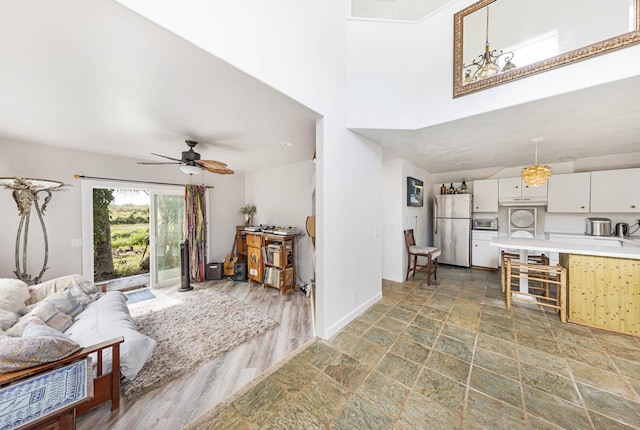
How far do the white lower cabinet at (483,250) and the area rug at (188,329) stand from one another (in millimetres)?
4653

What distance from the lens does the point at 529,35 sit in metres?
2.02

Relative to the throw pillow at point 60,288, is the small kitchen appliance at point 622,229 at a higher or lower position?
higher

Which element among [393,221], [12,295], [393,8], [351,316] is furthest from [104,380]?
[393,8]

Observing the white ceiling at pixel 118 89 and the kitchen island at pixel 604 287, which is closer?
the white ceiling at pixel 118 89

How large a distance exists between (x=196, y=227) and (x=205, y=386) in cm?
337

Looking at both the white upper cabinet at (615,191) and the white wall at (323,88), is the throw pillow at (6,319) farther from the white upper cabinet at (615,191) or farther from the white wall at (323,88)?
the white upper cabinet at (615,191)

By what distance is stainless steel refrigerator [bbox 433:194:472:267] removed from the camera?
4.70 metres

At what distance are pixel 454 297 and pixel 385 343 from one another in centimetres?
176

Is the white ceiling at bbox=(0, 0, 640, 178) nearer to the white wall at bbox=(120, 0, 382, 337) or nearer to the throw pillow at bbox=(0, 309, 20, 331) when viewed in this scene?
the white wall at bbox=(120, 0, 382, 337)

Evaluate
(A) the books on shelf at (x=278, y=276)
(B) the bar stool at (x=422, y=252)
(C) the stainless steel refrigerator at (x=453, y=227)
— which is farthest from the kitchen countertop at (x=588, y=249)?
(A) the books on shelf at (x=278, y=276)

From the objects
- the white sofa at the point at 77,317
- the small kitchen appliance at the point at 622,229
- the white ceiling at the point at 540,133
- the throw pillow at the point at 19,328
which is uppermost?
the white ceiling at the point at 540,133

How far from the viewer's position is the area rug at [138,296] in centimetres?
347

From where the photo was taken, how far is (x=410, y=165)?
422cm

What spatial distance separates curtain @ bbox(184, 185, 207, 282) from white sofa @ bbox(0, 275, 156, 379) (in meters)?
1.70
